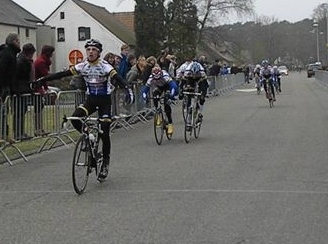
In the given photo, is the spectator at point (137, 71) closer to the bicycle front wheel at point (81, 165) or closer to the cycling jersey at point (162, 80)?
the cycling jersey at point (162, 80)

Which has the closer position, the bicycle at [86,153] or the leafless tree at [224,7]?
the bicycle at [86,153]

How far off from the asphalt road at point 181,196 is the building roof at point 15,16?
5055 cm

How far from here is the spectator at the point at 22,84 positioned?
42.4 ft

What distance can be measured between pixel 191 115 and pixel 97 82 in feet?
17.9

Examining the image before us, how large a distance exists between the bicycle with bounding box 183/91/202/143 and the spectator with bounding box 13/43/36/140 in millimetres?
3387

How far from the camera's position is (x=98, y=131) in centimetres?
991

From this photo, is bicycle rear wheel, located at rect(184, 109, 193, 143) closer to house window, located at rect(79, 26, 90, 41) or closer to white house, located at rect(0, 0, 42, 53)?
white house, located at rect(0, 0, 42, 53)

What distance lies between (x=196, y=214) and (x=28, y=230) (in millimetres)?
1827

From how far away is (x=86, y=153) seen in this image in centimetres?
941

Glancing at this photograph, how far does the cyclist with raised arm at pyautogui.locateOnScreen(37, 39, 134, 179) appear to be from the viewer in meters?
9.73

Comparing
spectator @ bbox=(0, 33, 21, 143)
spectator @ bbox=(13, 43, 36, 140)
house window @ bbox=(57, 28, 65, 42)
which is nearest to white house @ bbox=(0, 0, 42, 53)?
house window @ bbox=(57, 28, 65, 42)

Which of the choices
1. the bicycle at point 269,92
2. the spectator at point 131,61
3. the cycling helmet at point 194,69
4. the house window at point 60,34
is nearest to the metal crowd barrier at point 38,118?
the spectator at point 131,61

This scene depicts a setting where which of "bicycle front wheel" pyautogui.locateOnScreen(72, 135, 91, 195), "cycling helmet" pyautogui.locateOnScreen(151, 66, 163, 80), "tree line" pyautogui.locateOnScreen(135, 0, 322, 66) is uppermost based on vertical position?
"tree line" pyautogui.locateOnScreen(135, 0, 322, 66)

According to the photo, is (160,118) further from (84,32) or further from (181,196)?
(84,32)
